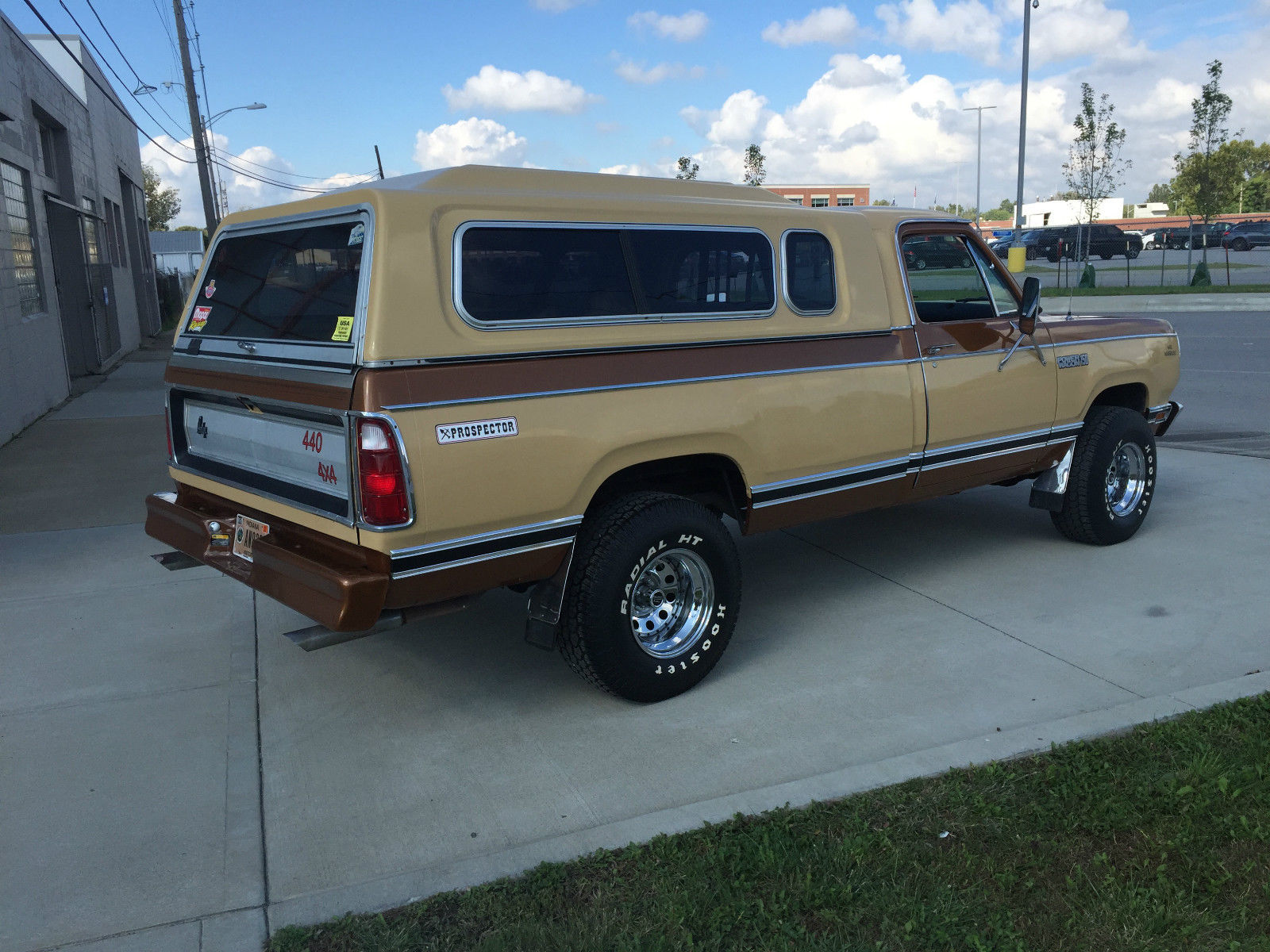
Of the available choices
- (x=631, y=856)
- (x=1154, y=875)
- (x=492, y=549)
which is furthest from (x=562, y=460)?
(x=1154, y=875)

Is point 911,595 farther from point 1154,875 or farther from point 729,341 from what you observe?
point 1154,875

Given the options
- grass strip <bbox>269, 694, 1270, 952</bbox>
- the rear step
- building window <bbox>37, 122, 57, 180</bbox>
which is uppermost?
building window <bbox>37, 122, 57, 180</bbox>

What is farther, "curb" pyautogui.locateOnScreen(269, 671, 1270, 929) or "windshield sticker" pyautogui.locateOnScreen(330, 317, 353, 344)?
"windshield sticker" pyautogui.locateOnScreen(330, 317, 353, 344)

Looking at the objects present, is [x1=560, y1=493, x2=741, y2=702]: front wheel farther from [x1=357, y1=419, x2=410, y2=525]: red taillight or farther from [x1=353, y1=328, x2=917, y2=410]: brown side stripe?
[x1=357, y1=419, x2=410, y2=525]: red taillight

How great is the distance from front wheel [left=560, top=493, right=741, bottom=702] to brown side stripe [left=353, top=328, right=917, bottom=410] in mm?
533

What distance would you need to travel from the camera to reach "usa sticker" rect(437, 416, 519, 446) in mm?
3566

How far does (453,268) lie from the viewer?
371 centimetres

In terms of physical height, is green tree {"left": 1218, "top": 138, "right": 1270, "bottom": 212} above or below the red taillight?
above

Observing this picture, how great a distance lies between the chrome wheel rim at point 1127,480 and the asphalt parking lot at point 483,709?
26cm

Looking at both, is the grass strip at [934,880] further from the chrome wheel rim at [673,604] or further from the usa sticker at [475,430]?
the usa sticker at [475,430]

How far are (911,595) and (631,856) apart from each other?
286 cm

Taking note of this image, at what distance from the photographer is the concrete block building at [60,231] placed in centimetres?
1211

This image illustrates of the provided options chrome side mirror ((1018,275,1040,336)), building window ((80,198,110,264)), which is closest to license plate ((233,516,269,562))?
chrome side mirror ((1018,275,1040,336))

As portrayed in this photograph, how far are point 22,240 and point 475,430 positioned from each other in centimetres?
1225
